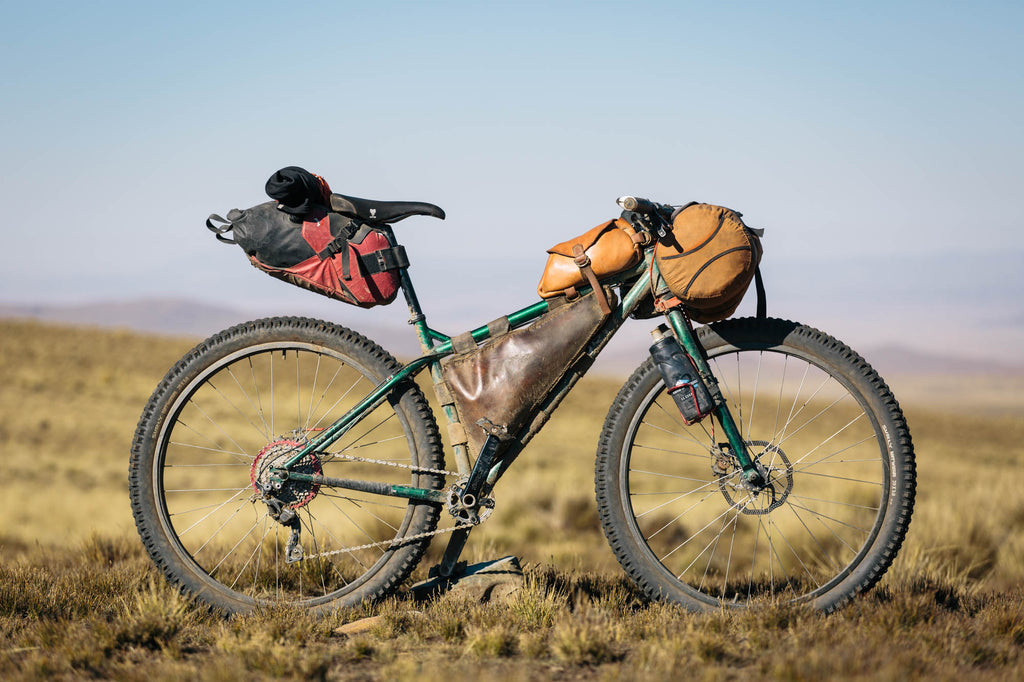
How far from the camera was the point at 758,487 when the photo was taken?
3.96 meters

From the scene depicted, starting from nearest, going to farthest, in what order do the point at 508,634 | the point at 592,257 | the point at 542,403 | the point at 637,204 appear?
the point at 508,634 < the point at 637,204 < the point at 592,257 < the point at 542,403

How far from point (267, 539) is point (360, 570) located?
1183mm

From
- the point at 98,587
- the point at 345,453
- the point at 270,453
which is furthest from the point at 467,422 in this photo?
the point at 98,587

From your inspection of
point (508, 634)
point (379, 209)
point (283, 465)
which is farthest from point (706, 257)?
point (283, 465)

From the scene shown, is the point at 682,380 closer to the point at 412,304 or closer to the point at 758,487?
the point at 758,487

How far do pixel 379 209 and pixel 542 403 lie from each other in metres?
1.31

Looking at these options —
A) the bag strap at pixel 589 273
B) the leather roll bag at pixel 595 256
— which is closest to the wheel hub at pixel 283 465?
the leather roll bag at pixel 595 256

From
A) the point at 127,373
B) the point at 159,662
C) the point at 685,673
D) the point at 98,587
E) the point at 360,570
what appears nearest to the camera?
the point at 685,673

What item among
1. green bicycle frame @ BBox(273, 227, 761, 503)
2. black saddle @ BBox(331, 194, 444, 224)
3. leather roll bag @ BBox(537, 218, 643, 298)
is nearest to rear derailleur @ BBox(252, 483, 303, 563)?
green bicycle frame @ BBox(273, 227, 761, 503)

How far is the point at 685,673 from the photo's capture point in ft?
10.1

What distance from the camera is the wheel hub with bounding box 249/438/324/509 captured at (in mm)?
4129

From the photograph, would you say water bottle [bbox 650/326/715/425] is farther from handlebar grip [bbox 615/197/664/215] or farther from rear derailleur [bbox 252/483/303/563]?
rear derailleur [bbox 252/483/303/563]

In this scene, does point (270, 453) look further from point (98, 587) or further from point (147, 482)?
point (98, 587)

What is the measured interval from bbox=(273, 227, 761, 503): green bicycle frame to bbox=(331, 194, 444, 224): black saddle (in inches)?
3.9
